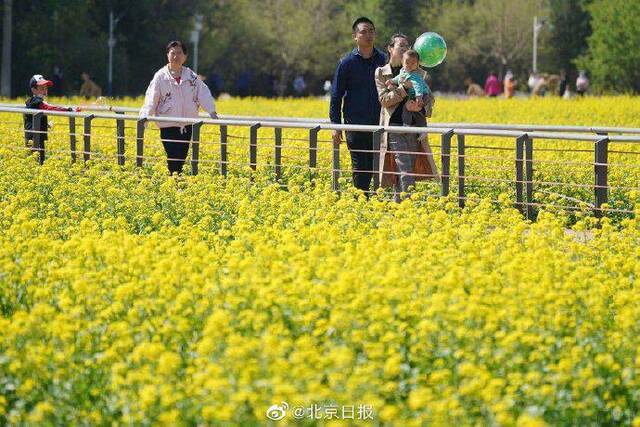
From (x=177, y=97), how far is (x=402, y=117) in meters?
2.89

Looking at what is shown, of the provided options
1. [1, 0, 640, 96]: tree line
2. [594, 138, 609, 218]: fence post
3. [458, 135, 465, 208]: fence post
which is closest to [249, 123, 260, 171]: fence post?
[458, 135, 465, 208]: fence post

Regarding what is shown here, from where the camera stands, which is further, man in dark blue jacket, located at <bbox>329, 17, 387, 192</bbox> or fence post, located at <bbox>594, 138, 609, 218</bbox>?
man in dark blue jacket, located at <bbox>329, 17, 387, 192</bbox>

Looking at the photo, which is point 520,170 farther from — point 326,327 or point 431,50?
point 326,327

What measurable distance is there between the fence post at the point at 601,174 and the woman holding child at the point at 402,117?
1456 mm

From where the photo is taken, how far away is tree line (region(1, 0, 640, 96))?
211 feet

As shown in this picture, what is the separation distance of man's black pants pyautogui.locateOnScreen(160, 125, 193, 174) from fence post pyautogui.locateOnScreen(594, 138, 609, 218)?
4.52 metres

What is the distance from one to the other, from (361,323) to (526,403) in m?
0.95

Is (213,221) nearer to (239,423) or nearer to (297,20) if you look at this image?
(239,423)

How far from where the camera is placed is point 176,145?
655 inches

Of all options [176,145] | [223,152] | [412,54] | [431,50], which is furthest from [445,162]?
[176,145]

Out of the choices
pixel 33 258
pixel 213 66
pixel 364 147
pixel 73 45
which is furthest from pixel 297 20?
pixel 33 258

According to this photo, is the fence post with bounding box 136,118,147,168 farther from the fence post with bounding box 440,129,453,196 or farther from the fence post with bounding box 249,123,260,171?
the fence post with bounding box 440,129,453,196

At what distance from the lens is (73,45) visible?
6531 cm

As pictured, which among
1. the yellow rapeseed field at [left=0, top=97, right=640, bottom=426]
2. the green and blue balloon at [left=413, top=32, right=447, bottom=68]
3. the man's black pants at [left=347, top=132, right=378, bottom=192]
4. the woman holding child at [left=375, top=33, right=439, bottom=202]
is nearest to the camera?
the yellow rapeseed field at [left=0, top=97, right=640, bottom=426]
